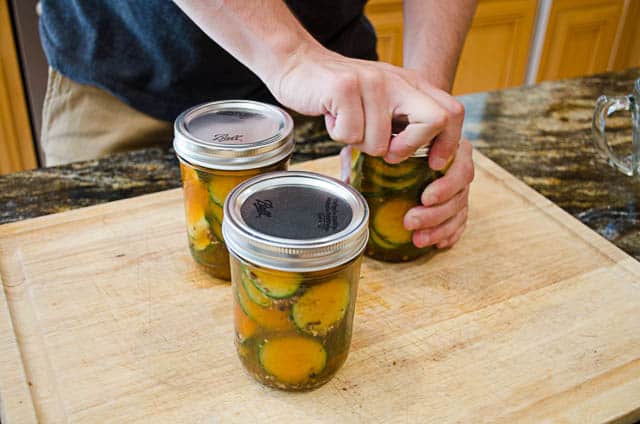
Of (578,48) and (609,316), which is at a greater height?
(609,316)

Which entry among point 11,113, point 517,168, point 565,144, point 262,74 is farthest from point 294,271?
point 11,113

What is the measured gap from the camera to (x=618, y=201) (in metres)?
1.03

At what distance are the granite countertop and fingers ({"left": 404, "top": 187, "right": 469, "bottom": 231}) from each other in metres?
0.27

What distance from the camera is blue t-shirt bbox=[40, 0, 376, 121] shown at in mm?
1062

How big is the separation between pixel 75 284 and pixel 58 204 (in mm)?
216

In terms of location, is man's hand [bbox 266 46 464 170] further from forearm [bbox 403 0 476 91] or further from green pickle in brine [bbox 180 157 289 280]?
forearm [bbox 403 0 476 91]

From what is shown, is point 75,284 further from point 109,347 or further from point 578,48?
point 578,48

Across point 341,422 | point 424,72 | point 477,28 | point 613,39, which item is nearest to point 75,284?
point 341,422

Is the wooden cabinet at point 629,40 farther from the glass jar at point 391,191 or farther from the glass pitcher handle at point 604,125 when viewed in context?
the glass jar at point 391,191

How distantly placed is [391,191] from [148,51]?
56 cm

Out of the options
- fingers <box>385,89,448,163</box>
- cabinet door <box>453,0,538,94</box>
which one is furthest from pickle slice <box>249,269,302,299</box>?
cabinet door <box>453,0,538,94</box>

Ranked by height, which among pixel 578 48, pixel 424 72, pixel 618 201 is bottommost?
pixel 578 48

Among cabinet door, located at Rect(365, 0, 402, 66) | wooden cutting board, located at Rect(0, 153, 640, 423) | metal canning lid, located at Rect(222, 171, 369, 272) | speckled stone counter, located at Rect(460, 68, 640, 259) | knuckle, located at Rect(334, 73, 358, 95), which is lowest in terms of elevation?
cabinet door, located at Rect(365, 0, 402, 66)

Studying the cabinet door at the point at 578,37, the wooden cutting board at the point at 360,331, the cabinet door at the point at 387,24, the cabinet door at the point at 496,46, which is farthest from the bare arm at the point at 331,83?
the cabinet door at the point at 578,37
